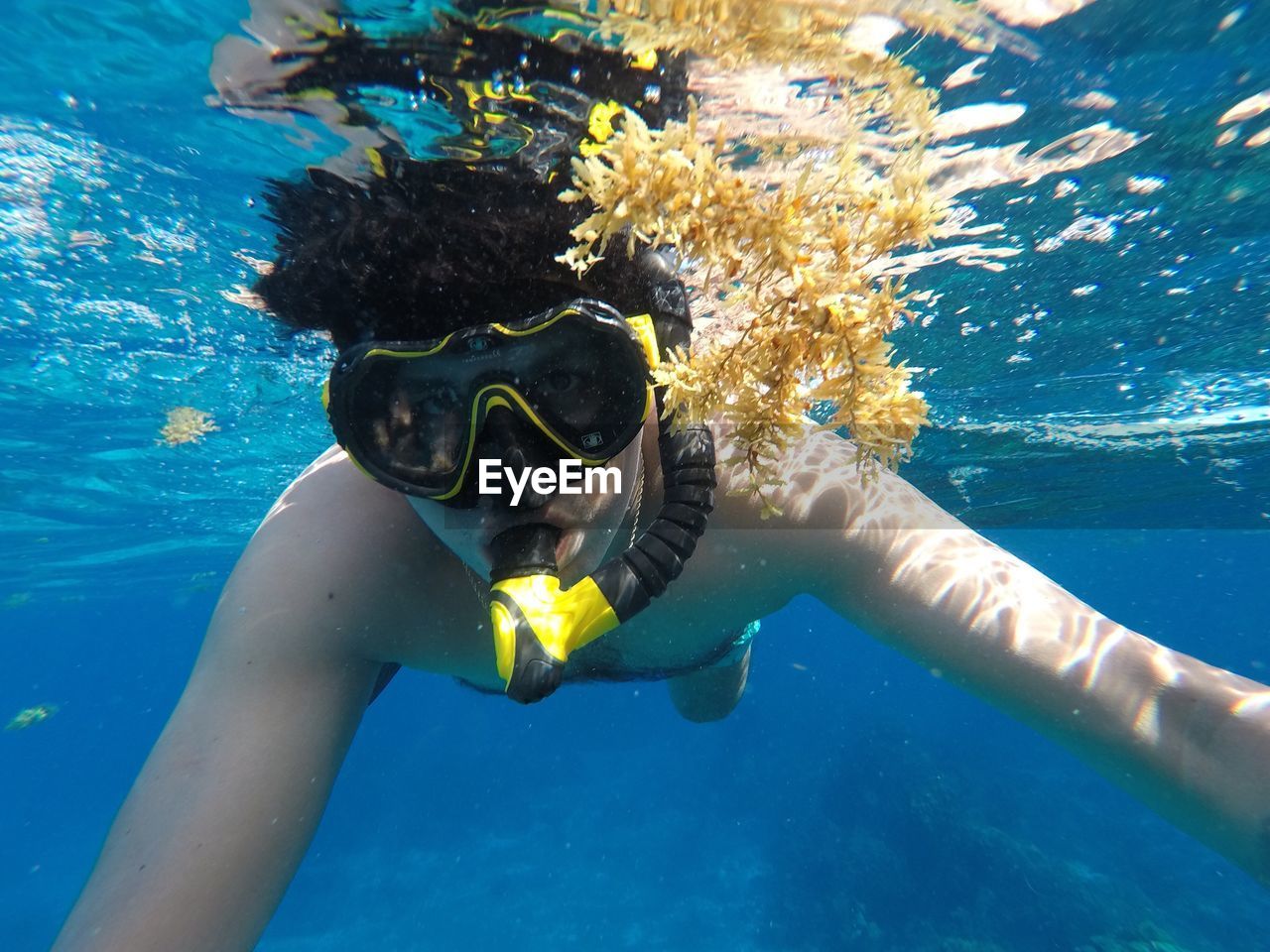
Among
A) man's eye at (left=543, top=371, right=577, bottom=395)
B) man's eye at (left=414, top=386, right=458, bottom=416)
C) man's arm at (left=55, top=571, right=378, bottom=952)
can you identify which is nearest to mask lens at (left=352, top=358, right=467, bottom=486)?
man's eye at (left=414, top=386, right=458, bottom=416)

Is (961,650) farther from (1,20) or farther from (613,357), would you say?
(1,20)

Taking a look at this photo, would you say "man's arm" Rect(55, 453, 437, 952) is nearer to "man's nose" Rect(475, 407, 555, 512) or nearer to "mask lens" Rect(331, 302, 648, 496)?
"mask lens" Rect(331, 302, 648, 496)

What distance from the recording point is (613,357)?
107 inches

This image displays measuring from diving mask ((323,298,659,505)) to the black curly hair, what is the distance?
135 millimetres

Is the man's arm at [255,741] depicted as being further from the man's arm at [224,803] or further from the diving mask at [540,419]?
the diving mask at [540,419]

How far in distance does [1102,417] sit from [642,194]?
13.1 meters

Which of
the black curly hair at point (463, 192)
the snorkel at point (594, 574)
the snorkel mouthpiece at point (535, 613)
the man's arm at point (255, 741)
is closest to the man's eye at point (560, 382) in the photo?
the black curly hair at point (463, 192)

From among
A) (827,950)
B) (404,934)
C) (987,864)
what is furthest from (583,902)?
(987,864)

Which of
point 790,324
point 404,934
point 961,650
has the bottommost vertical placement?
point 404,934

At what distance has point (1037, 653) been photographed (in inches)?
113

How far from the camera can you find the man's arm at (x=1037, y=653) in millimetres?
2414

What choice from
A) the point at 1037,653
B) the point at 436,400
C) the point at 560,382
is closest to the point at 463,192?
the point at 436,400

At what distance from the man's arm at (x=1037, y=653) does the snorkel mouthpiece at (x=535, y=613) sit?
1272mm

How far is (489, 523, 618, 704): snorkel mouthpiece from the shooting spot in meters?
2.32
